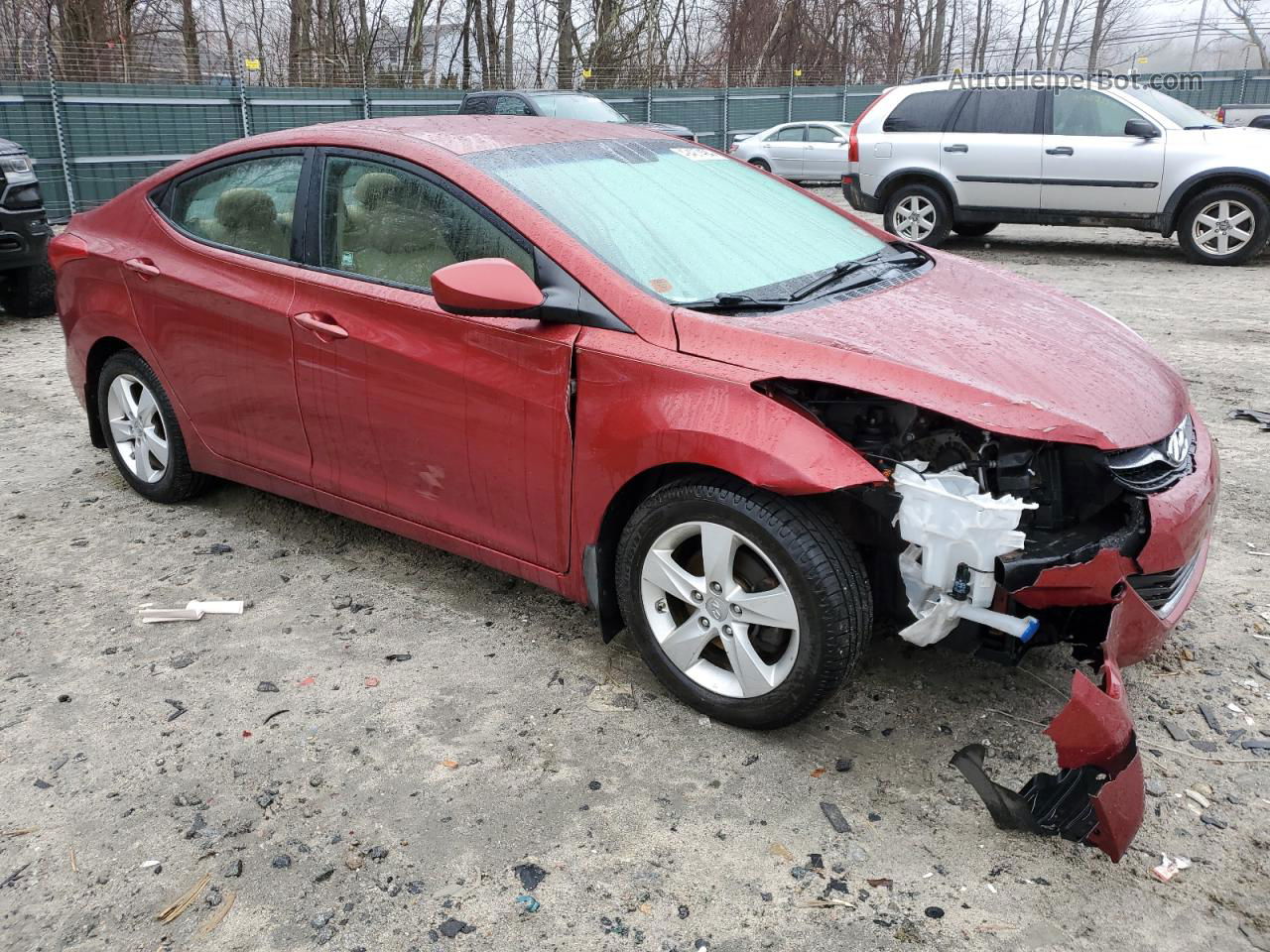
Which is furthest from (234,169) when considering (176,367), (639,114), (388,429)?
(639,114)

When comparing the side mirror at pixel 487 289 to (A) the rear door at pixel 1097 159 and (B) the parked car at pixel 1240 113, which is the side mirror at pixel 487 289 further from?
(B) the parked car at pixel 1240 113

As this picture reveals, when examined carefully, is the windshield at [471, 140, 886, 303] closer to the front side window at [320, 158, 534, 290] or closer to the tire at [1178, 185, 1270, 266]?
the front side window at [320, 158, 534, 290]

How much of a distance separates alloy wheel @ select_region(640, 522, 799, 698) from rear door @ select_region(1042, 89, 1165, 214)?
9.26 meters

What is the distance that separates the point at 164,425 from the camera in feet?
14.6

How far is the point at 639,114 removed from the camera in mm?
22172

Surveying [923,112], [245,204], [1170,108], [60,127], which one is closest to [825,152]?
[923,112]

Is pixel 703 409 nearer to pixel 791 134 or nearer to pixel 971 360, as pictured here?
pixel 971 360

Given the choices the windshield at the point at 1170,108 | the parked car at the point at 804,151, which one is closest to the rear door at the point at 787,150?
the parked car at the point at 804,151

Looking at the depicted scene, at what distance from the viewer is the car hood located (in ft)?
8.57

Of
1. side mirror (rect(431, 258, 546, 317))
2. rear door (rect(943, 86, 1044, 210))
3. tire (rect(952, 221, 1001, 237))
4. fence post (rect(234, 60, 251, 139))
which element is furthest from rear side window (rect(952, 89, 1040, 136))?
fence post (rect(234, 60, 251, 139))

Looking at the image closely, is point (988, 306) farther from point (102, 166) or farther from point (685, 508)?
point (102, 166)

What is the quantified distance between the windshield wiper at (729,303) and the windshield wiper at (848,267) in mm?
133

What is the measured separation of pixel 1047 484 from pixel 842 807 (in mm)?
963

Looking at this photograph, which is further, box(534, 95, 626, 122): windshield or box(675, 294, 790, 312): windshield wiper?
box(534, 95, 626, 122): windshield
